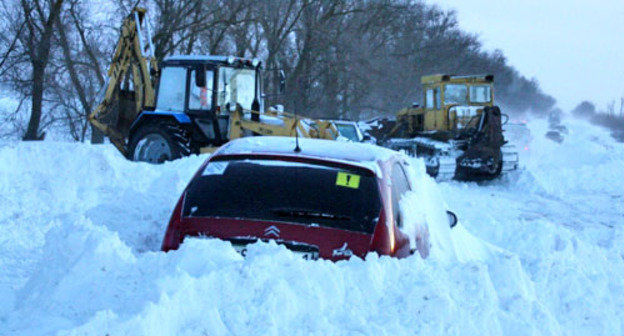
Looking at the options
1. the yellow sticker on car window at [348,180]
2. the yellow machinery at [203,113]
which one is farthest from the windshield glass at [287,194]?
the yellow machinery at [203,113]

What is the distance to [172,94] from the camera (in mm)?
14781

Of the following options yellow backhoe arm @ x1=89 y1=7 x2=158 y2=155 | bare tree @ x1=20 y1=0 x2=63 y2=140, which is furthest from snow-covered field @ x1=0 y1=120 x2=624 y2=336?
bare tree @ x1=20 y1=0 x2=63 y2=140

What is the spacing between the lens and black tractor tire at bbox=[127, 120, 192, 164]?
1417 centimetres

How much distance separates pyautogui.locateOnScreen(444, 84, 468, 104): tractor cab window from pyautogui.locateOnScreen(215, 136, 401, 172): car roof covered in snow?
51.5 feet

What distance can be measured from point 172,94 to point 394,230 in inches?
433

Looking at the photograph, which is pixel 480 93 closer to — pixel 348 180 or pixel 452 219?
pixel 452 219

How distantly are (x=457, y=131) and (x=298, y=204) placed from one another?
15198mm

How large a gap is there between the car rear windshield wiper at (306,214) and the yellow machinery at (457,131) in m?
13.4

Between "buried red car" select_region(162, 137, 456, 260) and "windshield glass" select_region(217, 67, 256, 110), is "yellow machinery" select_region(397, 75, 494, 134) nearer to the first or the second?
"windshield glass" select_region(217, 67, 256, 110)

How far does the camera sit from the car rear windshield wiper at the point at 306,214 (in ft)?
14.5

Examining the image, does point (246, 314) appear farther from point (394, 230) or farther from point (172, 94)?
point (172, 94)

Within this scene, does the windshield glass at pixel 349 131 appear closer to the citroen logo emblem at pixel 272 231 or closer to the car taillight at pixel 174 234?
the car taillight at pixel 174 234

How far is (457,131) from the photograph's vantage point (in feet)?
62.8

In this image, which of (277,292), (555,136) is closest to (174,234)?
(277,292)
